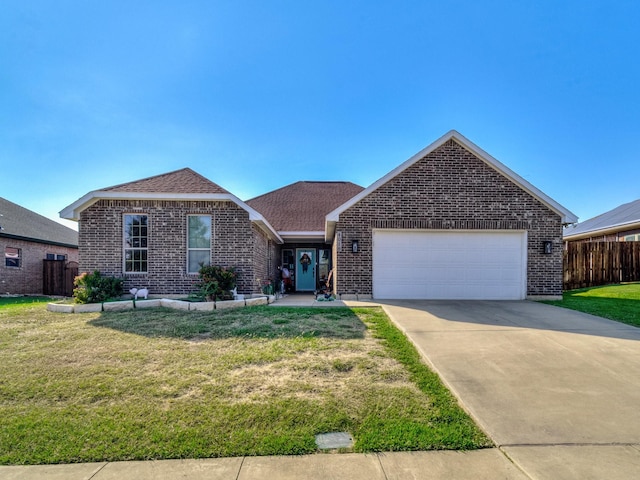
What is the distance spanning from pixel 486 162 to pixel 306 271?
30.4 feet

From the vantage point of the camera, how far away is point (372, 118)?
41.4 ft

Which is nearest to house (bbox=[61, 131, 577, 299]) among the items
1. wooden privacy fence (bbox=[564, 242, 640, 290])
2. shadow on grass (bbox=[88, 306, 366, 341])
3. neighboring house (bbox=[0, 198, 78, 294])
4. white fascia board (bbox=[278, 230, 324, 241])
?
shadow on grass (bbox=[88, 306, 366, 341])

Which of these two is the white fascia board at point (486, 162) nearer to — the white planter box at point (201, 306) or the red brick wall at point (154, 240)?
the red brick wall at point (154, 240)

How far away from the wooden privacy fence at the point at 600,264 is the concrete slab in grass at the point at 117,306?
54.8 ft

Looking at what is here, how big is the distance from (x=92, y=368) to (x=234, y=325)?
2.80 m

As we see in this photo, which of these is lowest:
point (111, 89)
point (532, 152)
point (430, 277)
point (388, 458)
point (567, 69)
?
point (388, 458)

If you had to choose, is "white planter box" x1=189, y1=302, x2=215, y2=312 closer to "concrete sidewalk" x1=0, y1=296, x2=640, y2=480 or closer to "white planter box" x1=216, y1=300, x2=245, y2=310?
"white planter box" x1=216, y1=300, x2=245, y2=310

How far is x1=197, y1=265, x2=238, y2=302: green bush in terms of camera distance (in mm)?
9602

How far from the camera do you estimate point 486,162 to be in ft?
35.1

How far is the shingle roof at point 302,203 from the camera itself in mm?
15195

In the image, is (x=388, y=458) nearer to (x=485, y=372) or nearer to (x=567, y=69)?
(x=485, y=372)

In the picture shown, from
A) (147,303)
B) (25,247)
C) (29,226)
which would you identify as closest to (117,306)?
(147,303)

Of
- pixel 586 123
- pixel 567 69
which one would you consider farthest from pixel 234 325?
pixel 586 123

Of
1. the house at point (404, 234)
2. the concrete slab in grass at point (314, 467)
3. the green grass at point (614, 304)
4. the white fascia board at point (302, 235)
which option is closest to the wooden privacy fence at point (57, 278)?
the house at point (404, 234)
